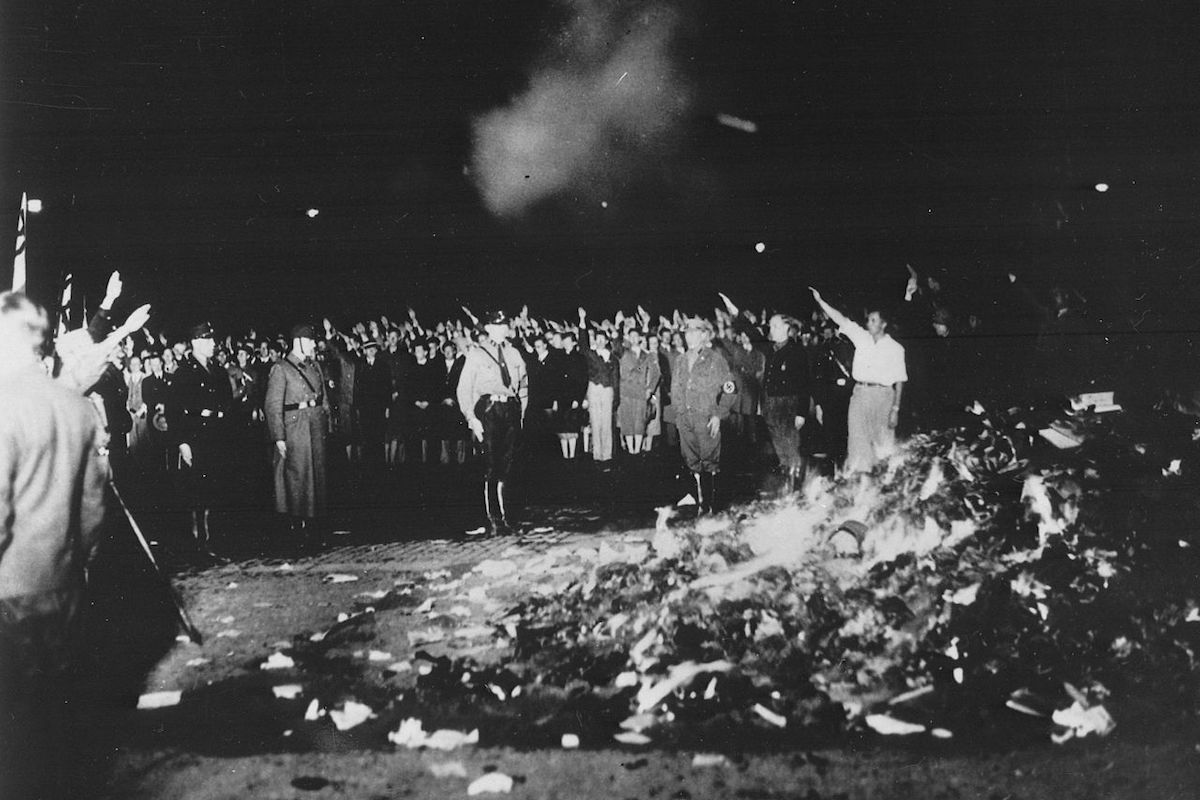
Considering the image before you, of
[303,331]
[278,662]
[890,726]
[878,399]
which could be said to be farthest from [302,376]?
[890,726]

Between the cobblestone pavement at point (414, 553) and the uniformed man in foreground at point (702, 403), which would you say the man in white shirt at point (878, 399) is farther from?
the cobblestone pavement at point (414, 553)

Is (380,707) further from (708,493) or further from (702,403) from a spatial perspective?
(702,403)

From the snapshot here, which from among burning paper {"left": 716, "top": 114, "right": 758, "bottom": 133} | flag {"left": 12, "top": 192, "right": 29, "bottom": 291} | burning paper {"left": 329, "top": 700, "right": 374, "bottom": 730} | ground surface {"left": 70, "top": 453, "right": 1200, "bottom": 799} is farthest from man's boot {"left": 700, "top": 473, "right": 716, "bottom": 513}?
flag {"left": 12, "top": 192, "right": 29, "bottom": 291}

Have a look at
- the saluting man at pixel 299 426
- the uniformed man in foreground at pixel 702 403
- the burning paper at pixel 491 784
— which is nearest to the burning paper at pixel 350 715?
the burning paper at pixel 491 784

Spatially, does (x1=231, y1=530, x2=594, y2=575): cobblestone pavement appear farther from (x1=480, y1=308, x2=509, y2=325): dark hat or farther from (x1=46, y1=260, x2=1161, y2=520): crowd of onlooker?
(x1=480, y1=308, x2=509, y2=325): dark hat

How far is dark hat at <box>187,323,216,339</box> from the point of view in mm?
2658

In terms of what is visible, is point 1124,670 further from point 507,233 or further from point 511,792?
point 507,233

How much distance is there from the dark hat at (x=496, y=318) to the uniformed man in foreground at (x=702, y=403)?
0.62 metres

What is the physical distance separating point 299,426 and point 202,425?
1.15 ft

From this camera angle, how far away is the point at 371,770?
2469mm

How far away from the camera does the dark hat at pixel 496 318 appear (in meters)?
2.71

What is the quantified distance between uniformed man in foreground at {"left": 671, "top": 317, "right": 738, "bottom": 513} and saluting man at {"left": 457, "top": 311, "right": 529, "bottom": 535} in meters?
0.57

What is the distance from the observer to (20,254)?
261 cm

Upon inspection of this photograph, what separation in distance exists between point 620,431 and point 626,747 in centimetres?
102
